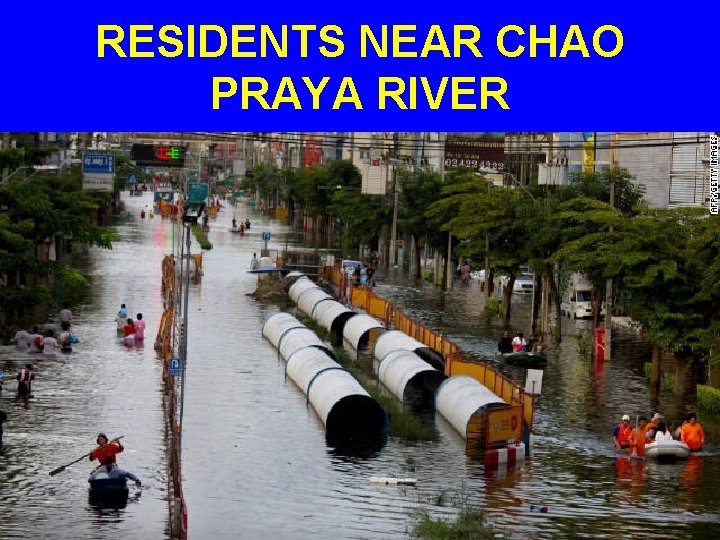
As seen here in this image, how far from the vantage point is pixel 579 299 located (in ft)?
233

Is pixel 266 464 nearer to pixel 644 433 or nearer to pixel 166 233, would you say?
pixel 644 433

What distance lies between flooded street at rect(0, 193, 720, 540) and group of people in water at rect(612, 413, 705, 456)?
1.66ft

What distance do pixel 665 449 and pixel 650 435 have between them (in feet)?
2.01

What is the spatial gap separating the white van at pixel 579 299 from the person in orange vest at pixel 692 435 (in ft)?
109

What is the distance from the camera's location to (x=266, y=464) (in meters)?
34.2

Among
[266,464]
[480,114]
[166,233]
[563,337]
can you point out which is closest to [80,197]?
[563,337]

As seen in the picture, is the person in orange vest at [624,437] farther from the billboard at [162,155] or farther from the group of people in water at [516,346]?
the billboard at [162,155]

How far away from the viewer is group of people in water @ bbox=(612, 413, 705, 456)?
120ft

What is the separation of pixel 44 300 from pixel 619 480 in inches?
735

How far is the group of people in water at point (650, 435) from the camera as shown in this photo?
36625 mm

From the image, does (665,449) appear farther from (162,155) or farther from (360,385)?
(162,155)

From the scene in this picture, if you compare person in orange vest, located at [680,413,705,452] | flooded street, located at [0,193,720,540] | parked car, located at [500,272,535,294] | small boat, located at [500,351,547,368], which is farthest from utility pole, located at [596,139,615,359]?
parked car, located at [500,272,535,294]

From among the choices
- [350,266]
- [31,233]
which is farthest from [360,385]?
[350,266]

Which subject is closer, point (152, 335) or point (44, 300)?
point (44, 300)
